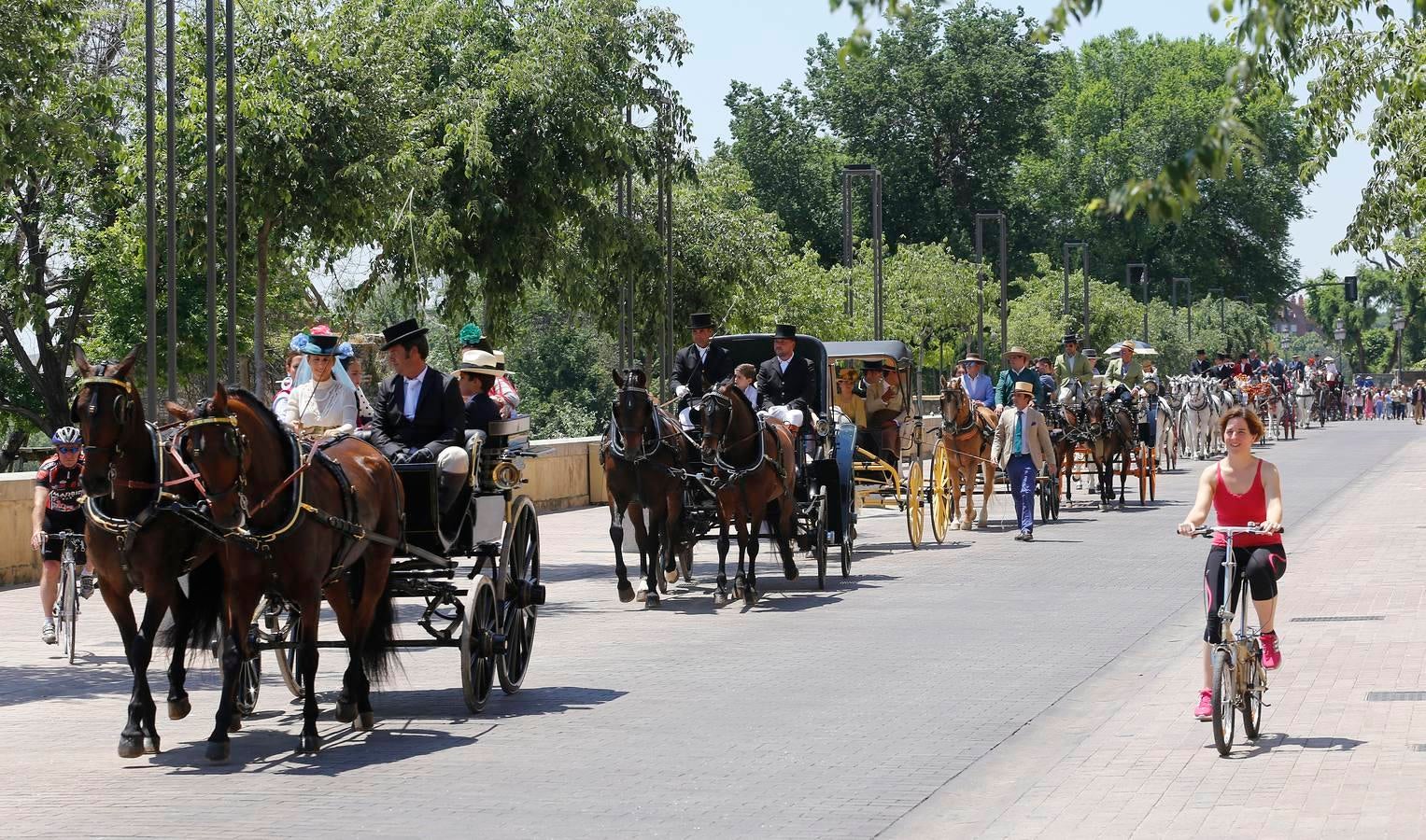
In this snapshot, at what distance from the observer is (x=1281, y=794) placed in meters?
8.22

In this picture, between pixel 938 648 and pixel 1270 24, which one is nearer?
pixel 1270 24

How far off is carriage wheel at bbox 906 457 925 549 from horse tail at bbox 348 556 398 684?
38.9 ft

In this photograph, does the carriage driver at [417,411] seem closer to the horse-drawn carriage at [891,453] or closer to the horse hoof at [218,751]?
the horse hoof at [218,751]

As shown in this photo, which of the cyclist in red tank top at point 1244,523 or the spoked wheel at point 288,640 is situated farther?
the spoked wheel at point 288,640

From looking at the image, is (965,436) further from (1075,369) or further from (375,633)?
(375,633)

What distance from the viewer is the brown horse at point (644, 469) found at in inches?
619

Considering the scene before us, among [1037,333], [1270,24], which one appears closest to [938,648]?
[1270,24]

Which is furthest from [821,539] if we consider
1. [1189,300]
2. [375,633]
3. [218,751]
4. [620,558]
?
[1189,300]

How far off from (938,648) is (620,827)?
596 cm

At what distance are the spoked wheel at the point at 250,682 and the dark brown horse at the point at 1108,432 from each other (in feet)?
61.1

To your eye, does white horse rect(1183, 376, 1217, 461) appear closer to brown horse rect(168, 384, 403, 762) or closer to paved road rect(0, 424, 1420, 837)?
paved road rect(0, 424, 1420, 837)

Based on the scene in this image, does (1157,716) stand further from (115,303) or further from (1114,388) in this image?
(115,303)

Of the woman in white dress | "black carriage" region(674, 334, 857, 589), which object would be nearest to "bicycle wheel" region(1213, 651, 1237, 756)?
the woman in white dress

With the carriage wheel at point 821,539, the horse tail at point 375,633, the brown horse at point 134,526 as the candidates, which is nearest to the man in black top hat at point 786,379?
the carriage wheel at point 821,539
